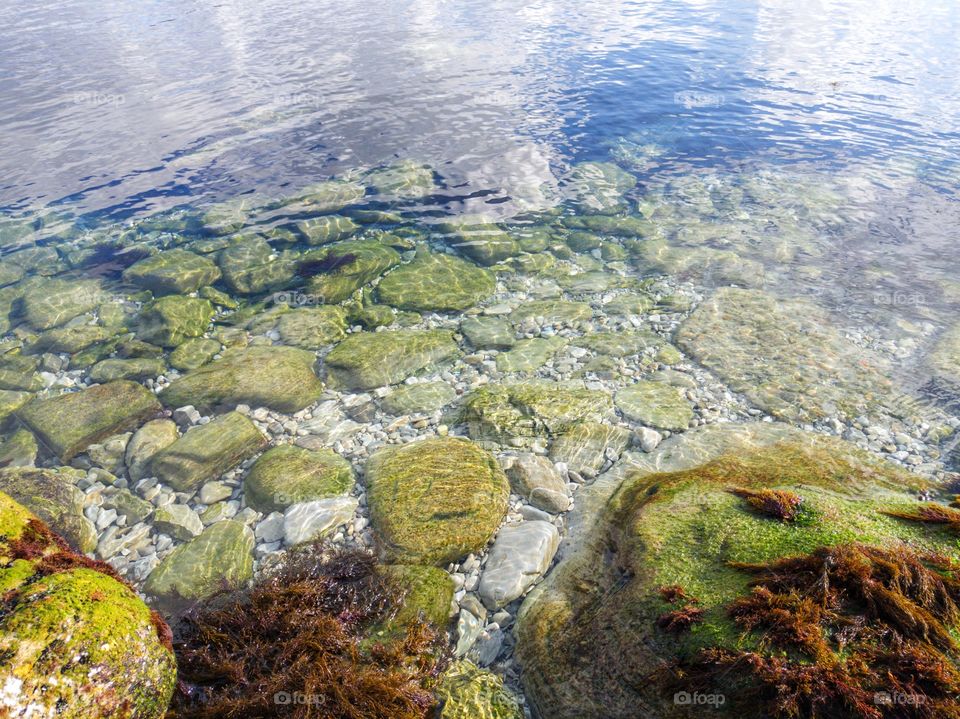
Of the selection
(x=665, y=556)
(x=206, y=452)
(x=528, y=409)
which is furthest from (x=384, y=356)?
(x=665, y=556)

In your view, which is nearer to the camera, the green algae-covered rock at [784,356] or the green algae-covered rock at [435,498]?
the green algae-covered rock at [435,498]

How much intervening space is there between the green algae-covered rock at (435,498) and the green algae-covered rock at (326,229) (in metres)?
8.41

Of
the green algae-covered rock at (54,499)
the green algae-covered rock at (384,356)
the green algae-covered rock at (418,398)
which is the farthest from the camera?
the green algae-covered rock at (384,356)

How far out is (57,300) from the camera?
11812 millimetres

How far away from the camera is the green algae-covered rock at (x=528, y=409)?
7.50 metres

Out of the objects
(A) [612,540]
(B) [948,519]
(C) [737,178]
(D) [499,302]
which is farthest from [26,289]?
(C) [737,178]

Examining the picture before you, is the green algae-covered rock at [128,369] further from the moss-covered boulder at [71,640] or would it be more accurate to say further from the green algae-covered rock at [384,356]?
the moss-covered boulder at [71,640]

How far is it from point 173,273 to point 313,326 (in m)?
4.54

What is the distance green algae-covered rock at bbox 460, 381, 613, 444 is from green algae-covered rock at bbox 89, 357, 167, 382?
603 centimetres

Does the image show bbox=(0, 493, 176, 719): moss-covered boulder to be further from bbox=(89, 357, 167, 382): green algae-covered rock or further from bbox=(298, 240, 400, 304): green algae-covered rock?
bbox=(298, 240, 400, 304): green algae-covered rock

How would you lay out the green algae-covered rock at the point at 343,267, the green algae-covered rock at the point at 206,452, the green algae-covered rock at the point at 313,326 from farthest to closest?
1. the green algae-covered rock at the point at 343,267
2. the green algae-covered rock at the point at 313,326
3. the green algae-covered rock at the point at 206,452

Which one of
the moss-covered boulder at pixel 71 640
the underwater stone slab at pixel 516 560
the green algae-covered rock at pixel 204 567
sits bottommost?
the green algae-covered rock at pixel 204 567

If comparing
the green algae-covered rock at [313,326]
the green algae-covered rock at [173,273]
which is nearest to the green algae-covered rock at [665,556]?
the green algae-covered rock at [313,326]

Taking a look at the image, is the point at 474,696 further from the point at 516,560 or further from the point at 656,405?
the point at 656,405
